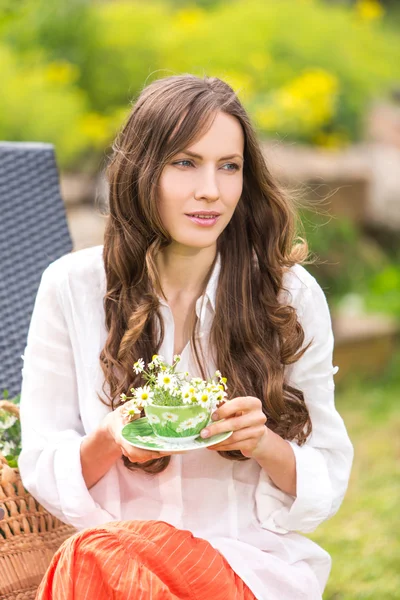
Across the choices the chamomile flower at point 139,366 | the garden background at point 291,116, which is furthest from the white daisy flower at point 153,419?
the garden background at point 291,116

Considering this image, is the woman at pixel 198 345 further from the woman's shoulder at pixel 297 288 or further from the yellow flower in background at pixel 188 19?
the yellow flower in background at pixel 188 19

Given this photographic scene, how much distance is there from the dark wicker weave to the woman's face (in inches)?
32.1

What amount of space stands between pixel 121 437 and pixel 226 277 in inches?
20.3

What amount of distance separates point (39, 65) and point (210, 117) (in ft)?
14.6

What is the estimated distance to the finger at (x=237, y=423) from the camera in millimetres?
1746

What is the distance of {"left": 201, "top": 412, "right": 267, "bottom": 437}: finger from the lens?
1746mm

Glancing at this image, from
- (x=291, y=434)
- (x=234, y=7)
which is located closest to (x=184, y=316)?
(x=291, y=434)

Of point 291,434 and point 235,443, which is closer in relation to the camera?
point 235,443

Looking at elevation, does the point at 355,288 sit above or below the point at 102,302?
below

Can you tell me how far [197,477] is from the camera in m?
2.07

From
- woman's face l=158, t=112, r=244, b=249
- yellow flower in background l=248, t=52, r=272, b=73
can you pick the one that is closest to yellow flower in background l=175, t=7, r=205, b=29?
yellow flower in background l=248, t=52, r=272, b=73

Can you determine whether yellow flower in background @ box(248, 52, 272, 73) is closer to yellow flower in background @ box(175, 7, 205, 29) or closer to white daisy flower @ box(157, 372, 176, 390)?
yellow flower in background @ box(175, 7, 205, 29)

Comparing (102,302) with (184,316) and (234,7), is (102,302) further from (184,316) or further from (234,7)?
(234,7)

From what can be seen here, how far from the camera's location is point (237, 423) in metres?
1.79
